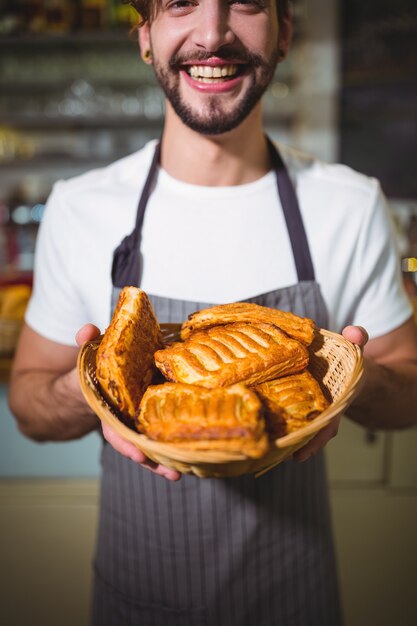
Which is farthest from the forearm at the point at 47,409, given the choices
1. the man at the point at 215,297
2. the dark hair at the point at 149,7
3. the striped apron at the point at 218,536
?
the dark hair at the point at 149,7

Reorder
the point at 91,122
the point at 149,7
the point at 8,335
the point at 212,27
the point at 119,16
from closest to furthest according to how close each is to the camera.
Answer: the point at 212,27, the point at 149,7, the point at 8,335, the point at 119,16, the point at 91,122

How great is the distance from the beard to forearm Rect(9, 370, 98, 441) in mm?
618

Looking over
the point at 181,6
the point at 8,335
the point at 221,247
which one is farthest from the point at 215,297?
the point at 8,335

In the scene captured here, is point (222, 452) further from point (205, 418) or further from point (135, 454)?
point (135, 454)

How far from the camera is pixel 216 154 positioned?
1.33 m

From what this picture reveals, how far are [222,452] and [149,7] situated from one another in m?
1.01

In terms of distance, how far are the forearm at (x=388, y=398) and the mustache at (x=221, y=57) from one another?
2.17ft

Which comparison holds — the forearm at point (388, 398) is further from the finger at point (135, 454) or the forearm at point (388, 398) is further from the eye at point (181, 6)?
the eye at point (181, 6)

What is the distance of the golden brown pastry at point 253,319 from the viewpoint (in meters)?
0.99

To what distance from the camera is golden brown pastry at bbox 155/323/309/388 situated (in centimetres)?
89

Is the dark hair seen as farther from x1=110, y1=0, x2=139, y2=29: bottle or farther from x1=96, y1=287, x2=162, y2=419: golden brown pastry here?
x1=110, y1=0, x2=139, y2=29: bottle

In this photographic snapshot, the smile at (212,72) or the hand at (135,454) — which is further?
the smile at (212,72)

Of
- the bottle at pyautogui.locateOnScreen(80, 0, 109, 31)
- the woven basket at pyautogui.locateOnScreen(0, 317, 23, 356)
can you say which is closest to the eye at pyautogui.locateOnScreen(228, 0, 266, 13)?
the woven basket at pyautogui.locateOnScreen(0, 317, 23, 356)

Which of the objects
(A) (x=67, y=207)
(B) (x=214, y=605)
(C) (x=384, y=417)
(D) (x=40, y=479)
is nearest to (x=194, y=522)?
(B) (x=214, y=605)
